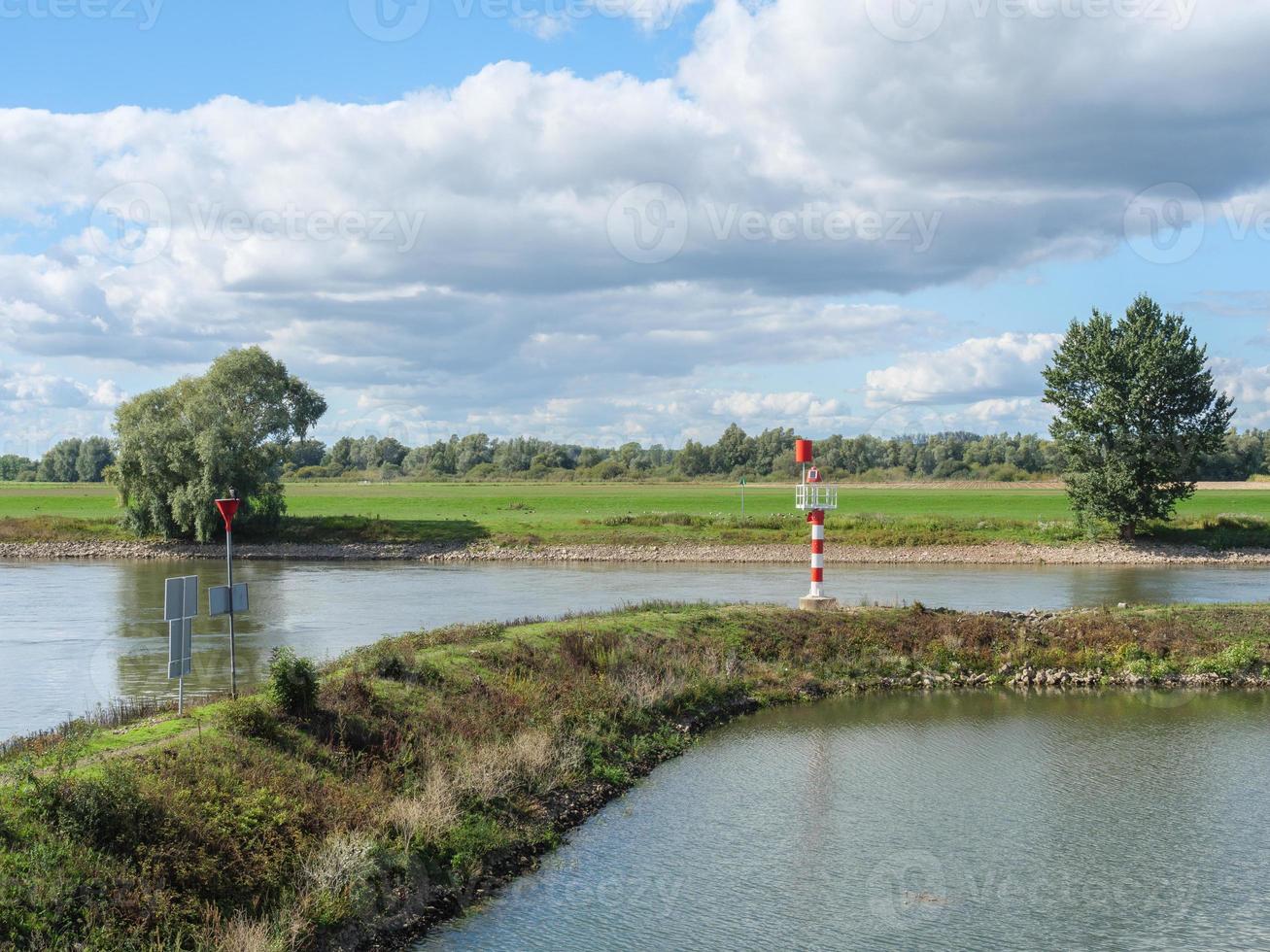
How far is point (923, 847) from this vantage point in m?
15.3

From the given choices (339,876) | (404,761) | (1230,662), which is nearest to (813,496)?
(1230,662)

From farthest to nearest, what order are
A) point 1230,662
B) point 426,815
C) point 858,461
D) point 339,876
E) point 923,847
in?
point 858,461 < point 1230,662 < point 923,847 < point 426,815 < point 339,876

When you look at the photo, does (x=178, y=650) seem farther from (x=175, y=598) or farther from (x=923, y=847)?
(x=923, y=847)

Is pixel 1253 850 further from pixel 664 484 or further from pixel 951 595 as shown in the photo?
pixel 664 484

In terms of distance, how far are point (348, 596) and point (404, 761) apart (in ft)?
107

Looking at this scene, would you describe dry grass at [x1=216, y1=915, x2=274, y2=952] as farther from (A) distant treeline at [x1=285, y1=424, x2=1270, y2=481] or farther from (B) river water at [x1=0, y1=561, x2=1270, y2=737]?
(A) distant treeline at [x1=285, y1=424, x2=1270, y2=481]

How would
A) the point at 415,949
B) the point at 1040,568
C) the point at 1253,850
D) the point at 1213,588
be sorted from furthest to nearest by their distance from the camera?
the point at 1040,568 → the point at 1213,588 → the point at 1253,850 → the point at 415,949

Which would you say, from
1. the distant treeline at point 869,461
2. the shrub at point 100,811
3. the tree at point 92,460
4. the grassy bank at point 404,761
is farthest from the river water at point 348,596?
the tree at point 92,460

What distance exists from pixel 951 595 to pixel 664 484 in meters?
112

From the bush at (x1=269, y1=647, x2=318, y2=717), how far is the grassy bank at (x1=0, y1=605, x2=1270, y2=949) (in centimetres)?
3

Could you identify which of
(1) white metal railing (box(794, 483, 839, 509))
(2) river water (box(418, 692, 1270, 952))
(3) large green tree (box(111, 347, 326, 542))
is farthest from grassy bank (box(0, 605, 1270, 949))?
(3) large green tree (box(111, 347, 326, 542))

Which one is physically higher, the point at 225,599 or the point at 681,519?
the point at 225,599

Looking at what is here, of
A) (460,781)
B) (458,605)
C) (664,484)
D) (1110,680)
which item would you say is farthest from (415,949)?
(664,484)

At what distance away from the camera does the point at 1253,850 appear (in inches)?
597
